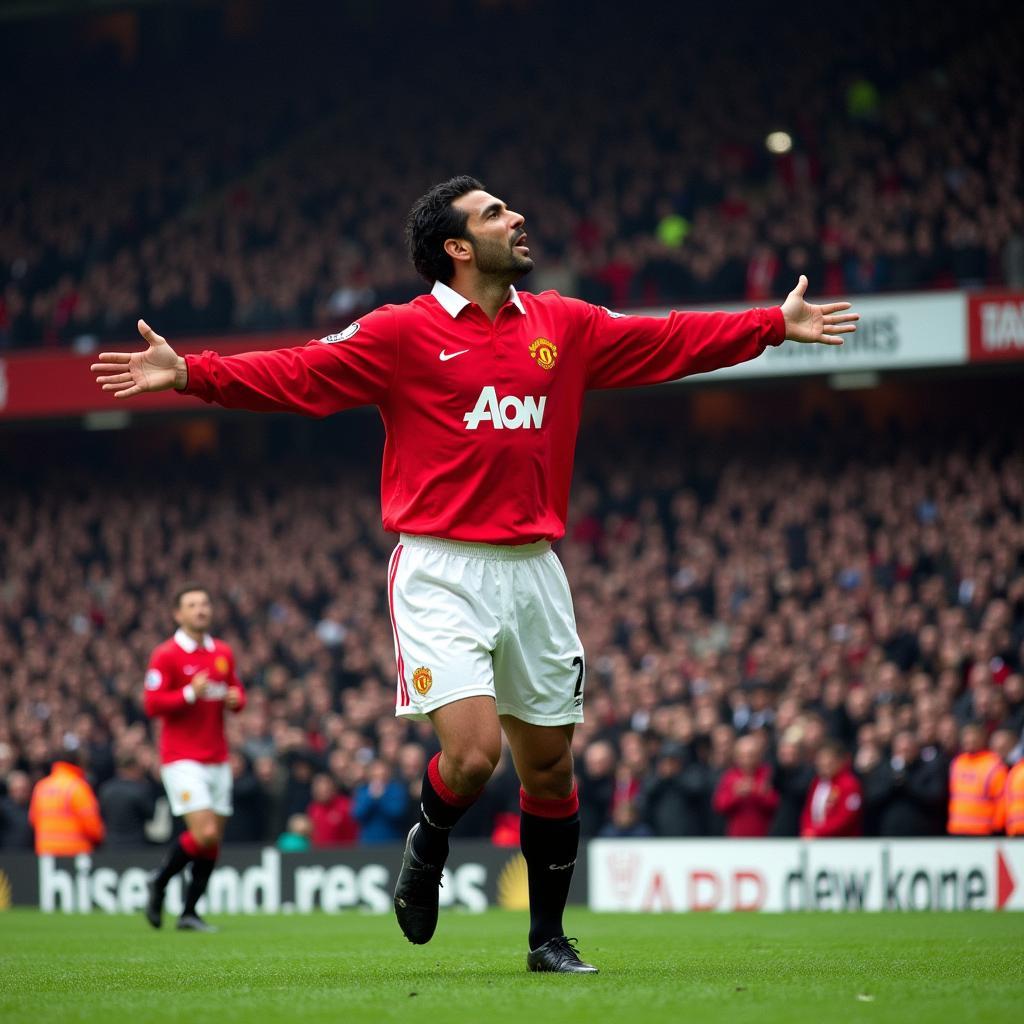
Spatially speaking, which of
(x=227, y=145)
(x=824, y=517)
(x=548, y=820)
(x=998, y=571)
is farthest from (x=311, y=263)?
(x=548, y=820)

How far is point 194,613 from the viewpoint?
454 inches

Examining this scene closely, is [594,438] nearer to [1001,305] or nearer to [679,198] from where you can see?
[679,198]

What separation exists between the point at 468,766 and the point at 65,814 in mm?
11285

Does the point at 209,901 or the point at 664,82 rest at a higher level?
the point at 664,82

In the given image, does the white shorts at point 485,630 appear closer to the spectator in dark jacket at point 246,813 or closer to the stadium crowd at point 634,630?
the stadium crowd at point 634,630

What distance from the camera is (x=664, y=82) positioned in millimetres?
27078

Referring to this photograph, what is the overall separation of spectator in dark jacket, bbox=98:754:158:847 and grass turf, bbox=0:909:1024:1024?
6379 mm

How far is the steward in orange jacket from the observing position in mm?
13914

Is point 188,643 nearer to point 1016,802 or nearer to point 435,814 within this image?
point 435,814

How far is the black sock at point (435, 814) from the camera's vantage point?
6098 mm

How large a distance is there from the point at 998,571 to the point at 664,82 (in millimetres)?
11270

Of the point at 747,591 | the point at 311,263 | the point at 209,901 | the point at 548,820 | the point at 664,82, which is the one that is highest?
the point at 664,82

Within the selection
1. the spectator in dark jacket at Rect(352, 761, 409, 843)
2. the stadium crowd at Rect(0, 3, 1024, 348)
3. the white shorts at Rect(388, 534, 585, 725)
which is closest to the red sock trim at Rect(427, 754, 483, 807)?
the white shorts at Rect(388, 534, 585, 725)

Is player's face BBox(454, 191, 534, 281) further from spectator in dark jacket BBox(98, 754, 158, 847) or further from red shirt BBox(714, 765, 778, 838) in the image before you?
spectator in dark jacket BBox(98, 754, 158, 847)
